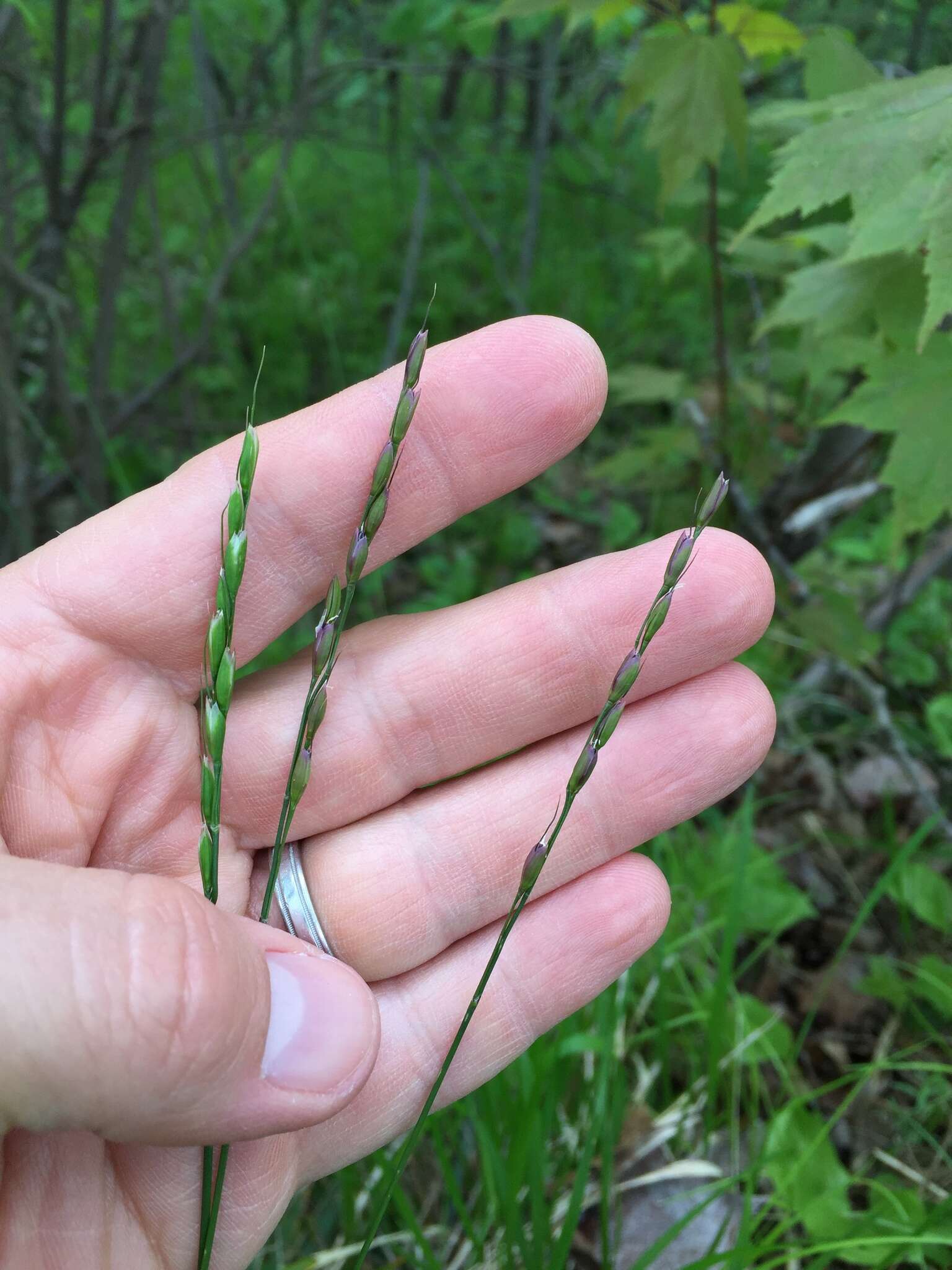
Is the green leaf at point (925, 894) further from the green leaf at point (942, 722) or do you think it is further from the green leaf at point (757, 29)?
the green leaf at point (757, 29)

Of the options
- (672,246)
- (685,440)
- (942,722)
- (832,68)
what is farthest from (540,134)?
(942,722)

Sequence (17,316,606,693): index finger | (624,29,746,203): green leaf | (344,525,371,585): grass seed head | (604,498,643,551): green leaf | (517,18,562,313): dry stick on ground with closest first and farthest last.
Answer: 1. (344,525,371,585): grass seed head
2. (17,316,606,693): index finger
3. (624,29,746,203): green leaf
4. (604,498,643,551): green leaf
5. (517,18,562,313): dry stick on ground

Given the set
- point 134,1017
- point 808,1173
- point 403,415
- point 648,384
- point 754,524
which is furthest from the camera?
point 648,384

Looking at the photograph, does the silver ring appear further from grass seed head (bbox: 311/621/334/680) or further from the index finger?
grass seed head (bbox: 311/621/334/680)

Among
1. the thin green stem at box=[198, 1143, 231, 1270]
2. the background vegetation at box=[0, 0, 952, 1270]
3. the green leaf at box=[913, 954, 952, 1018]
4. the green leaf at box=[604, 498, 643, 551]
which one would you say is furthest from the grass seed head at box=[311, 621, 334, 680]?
the green leaf at box=[604, 498, 643, 551]

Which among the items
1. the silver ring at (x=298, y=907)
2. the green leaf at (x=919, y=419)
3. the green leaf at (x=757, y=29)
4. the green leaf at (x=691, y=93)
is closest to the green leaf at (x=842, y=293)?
the green leaf at (x=919, y=419)

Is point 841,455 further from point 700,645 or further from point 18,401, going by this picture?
point 18,401

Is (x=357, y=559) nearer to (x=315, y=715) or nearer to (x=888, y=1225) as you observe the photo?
(x=315, y=715)
